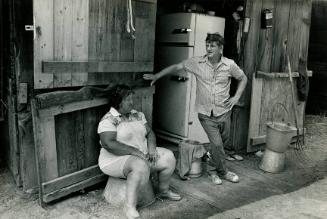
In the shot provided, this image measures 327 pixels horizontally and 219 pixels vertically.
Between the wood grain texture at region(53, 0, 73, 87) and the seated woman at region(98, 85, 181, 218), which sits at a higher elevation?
the wood grain texture at region(53, 0, 73, 87)

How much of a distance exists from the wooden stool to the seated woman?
0.16m

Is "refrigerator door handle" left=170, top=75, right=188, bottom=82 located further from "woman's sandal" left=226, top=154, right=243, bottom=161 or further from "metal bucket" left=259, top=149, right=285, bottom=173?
"metal bucket" left=259, top=149, right=285, bottom=173

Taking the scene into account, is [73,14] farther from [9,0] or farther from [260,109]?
[260,109]

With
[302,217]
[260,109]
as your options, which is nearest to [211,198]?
[302,217]

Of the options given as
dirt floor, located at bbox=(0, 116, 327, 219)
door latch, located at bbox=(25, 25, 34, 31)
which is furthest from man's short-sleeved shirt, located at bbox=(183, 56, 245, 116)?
door latch, located at bbox=(25, 25, 34, 31)

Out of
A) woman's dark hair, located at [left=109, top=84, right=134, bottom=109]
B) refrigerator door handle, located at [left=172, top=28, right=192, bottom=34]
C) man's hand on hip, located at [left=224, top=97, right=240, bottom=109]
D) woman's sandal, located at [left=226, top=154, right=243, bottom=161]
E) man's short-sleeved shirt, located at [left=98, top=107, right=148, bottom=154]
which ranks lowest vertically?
woman's sandal, located at [left=226, top=154, right=243, bottom=161]

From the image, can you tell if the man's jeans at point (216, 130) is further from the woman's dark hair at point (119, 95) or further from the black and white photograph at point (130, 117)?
the woman's dark hair at point (119, 95)

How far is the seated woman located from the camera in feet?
13.1

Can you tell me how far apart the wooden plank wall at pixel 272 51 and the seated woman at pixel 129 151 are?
96.7 inches

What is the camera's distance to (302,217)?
14.0 ft

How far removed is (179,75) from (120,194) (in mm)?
2538

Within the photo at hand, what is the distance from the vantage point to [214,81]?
494 cm

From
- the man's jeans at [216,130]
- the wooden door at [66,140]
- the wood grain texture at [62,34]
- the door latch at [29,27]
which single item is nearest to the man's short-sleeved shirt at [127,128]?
the wooden door at [66,140]

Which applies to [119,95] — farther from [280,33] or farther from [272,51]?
[280,33]
